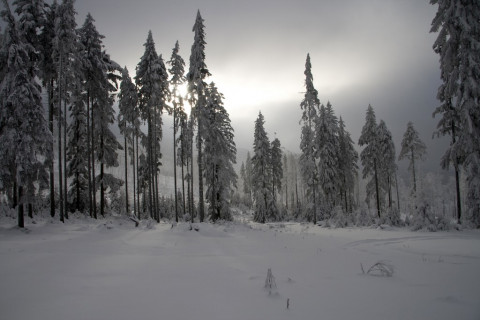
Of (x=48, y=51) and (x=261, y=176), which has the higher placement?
(x=48, y=51)

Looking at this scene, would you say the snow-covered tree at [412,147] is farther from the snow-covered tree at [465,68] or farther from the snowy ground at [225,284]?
the snowy ground at [225,284]

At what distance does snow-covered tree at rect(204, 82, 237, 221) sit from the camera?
83.7ft

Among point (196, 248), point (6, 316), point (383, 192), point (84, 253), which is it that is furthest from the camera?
point (383, 192)

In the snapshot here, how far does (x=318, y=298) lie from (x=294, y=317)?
2.96ft

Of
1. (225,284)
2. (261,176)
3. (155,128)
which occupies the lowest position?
(225,284)

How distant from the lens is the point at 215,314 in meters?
3.77

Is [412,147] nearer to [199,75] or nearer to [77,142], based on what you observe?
[199,75]

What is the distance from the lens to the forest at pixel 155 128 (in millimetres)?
13750

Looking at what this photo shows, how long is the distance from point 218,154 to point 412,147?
97.3ft

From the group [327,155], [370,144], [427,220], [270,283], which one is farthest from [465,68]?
[370,144]

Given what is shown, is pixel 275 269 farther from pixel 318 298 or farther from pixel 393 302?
pixel 393 302

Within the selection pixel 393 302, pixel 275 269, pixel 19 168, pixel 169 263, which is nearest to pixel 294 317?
pixel 393 302

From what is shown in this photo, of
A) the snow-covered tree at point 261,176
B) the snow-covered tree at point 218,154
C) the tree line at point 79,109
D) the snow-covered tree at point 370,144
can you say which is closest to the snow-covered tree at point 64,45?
the tree line at point 79,109

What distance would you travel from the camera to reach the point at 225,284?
511cm
